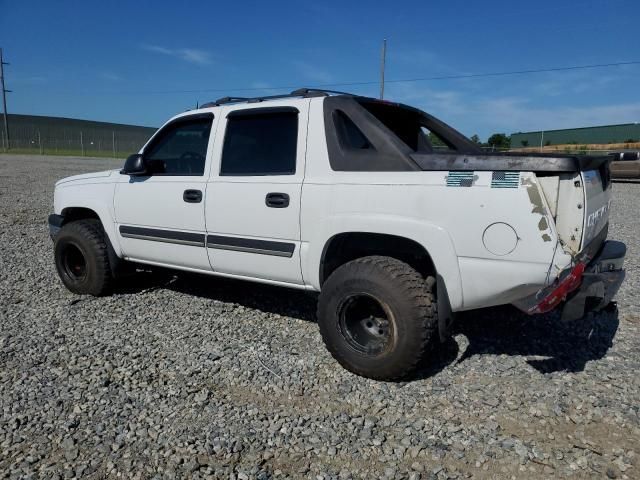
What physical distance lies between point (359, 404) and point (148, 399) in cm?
130

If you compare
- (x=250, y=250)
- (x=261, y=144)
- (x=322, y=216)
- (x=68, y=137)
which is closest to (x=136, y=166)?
(x=261, y=144)

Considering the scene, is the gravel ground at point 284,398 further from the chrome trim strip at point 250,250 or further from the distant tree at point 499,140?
the distant tree at point 499,140

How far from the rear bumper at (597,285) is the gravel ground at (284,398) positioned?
57cm

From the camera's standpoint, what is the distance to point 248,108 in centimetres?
405

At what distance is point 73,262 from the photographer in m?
5.31

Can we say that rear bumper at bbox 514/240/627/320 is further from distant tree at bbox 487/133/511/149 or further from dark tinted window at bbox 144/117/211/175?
distant tree at bbox 487/133/511/149

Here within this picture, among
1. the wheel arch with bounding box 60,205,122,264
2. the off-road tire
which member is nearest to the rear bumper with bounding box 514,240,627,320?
the wheel arch with bounding box 60,205,122,264

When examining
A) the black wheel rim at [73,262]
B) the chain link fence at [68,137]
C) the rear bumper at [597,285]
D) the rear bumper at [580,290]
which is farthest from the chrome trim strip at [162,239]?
the chain link fence at [68,137]

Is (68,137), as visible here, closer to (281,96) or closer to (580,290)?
(281,96)

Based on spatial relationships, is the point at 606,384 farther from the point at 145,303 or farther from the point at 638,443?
the point at 145,303

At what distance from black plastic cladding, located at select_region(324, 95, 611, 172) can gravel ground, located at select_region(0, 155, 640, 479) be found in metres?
1.43

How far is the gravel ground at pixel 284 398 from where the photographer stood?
2547mm

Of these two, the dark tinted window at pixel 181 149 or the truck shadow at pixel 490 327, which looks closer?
the truck shadow at pixel 490 327

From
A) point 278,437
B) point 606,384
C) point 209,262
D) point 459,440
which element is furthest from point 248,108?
point 606,384
